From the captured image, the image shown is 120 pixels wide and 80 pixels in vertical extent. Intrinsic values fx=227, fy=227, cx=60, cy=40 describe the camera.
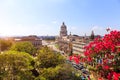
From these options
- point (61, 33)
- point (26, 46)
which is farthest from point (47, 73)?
point (61, 33)

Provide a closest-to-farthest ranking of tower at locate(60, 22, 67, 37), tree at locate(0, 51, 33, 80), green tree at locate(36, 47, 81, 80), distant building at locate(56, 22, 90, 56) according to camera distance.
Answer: tree at locate(0, 51, 33, 80) < green tree at locate(36, 47, 81, 80) < distant building at locate(56, 22, 90, 56) < tower at locate(60, 22, 67, 37)

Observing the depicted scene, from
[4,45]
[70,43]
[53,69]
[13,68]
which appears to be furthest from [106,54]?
[70,43]

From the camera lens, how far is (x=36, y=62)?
27906mm

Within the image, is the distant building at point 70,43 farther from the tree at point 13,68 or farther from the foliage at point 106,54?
the foliage at point 106,54

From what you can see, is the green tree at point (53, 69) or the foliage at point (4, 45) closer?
the green tree at point (53, 69)

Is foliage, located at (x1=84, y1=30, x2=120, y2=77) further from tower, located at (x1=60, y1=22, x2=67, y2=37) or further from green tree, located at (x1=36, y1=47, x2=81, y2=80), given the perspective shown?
tower, located at (x1=60, y1=22, x2=67, y2=37)

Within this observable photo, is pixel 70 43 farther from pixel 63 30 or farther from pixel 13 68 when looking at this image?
pixel 13 68

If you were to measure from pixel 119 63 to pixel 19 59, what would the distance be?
14.5 m

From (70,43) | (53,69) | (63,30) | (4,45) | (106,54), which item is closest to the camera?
(106,54)

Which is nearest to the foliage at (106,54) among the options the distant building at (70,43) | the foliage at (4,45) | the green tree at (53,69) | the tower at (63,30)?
the green tree at (53,69)

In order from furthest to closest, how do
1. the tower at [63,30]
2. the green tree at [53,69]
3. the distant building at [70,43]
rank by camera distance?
the tower at [63,30] → the distant building at [70,43] → the green tree at [53,69]

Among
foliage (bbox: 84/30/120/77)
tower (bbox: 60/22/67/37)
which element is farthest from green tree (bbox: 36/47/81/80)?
tower (bbox: 60/22/67/37)

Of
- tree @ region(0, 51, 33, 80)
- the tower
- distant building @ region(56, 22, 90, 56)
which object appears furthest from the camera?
the tower

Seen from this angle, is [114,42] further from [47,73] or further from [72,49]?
[72,49]
